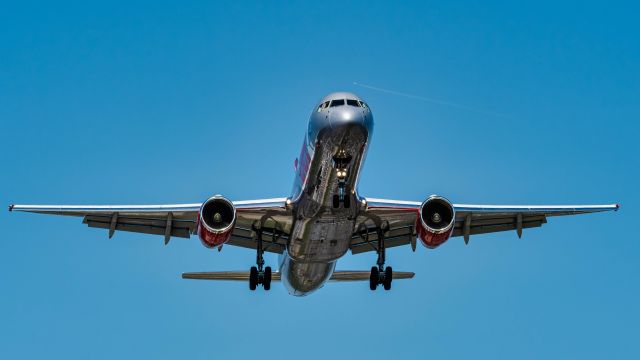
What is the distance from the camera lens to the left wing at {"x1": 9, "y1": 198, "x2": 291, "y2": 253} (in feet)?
122

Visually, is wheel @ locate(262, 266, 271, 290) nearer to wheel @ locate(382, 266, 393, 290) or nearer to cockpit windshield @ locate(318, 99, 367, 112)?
wheel @ locate(382, 266, 393, 290)

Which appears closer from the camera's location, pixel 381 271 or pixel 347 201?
pixel 347 201

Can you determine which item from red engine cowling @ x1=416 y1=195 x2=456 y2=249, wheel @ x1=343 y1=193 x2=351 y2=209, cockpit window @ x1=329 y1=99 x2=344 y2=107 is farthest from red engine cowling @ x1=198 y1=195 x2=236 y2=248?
red engine cowling @ x1=416 y1=195 x2=456 y2=249

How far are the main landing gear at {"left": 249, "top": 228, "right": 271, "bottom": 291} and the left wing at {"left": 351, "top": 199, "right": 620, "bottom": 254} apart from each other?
3946mm

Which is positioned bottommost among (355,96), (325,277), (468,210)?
(325,277)

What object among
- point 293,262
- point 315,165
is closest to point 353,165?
point 315,165

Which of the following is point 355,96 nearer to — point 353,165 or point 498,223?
point 353,165

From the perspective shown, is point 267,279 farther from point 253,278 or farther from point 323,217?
point 323,217

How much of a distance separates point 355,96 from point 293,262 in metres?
9.24

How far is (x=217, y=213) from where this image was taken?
119ft

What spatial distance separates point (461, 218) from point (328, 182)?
850cm

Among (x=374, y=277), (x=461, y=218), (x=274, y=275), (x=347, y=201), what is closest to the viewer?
(x=347, y=201)

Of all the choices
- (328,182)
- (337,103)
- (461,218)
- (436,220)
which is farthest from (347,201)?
(461,218)

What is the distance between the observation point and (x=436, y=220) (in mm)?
36938
